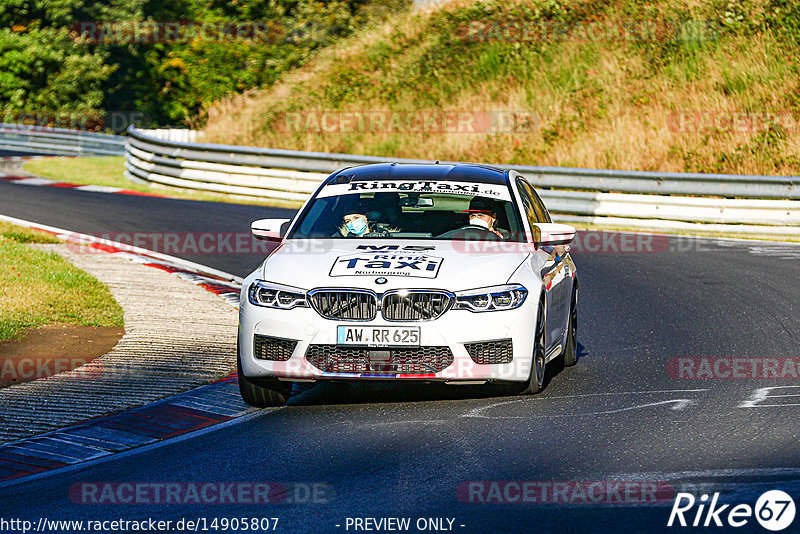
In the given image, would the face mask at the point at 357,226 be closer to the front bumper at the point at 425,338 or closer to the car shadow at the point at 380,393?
the car shadow at the point at 380,393

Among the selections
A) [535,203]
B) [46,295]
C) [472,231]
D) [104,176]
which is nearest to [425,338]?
[472,231]

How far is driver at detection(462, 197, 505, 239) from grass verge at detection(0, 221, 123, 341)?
387cm

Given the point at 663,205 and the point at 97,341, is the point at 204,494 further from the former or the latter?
the point at 663,205

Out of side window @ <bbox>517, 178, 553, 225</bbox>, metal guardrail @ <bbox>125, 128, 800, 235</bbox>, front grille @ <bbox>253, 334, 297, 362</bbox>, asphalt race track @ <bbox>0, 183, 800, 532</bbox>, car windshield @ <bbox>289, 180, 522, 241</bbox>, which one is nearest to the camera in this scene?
asphalt race track @ <bbox>0, 183, 800, 532</bbox>

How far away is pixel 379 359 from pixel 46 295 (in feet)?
18.5

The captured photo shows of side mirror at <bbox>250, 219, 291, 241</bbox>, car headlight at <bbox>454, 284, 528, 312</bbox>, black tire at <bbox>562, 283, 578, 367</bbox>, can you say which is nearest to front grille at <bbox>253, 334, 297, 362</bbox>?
car headlight at <bbox>454, 284, 528, 312</bbox>

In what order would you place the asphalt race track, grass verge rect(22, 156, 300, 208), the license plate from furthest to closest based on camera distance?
grass verge rect(22, 156, 300, 208) < the license plate < the asphalt race track

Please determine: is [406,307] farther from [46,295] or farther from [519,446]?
[46,295]

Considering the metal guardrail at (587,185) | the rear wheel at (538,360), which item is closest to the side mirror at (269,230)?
the rear wheel at (538,360)

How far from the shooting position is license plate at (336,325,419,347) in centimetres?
801

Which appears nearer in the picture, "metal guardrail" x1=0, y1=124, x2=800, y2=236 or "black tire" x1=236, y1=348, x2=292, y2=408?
"black tire" x1=236, y1=348, x2=292, y2=408

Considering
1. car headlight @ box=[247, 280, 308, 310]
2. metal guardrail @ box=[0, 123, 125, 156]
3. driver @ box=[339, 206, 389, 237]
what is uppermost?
driver @ box=[339, 206, 389, 237]

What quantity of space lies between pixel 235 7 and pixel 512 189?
40.9 meters

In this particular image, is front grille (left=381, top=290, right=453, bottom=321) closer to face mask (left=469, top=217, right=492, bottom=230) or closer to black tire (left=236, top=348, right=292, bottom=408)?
black tire (left=236, top=348, right=292, bottom=408)
